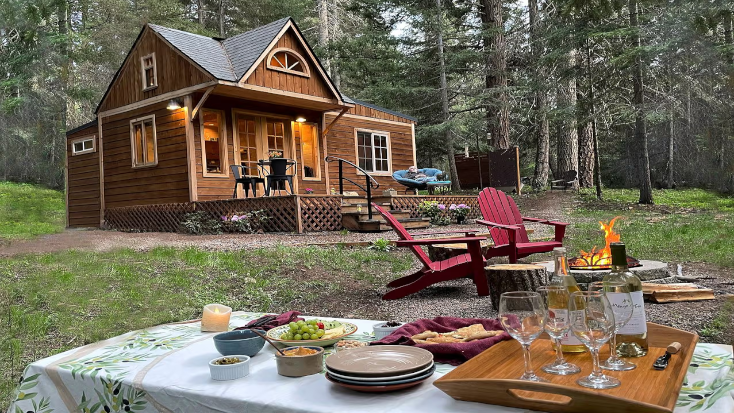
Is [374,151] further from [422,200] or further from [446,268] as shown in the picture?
[446,268]

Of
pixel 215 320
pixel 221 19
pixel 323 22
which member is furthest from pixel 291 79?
pixel 215 320

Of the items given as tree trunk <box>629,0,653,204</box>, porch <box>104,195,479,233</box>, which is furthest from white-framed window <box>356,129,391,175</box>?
tree trunk <box>629,0,653,204</box>

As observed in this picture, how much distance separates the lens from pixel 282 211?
9.64 metres

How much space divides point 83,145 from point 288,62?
5.60m

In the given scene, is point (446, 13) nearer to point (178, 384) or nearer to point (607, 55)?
point (607, 55)

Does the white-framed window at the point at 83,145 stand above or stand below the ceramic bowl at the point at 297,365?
above

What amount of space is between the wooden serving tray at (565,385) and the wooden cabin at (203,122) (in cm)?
948

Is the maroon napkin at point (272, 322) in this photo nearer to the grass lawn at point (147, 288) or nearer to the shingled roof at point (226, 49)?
the grass lawn at point (147, 288)

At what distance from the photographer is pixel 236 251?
676cm

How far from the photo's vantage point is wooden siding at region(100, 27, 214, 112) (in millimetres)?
10633

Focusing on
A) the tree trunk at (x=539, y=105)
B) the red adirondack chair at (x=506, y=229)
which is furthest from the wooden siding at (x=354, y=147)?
the red adirondack chair at (x=506, y=229)

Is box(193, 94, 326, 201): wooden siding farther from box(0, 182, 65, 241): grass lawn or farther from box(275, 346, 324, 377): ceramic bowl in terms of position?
box(275, 346, 324, 377): ceramic bowl

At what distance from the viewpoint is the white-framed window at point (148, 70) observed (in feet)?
37.6

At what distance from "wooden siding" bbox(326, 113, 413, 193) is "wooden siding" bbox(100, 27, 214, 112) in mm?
3607
